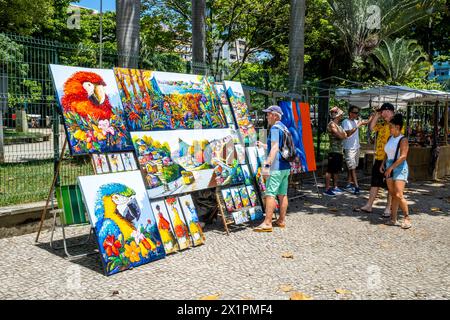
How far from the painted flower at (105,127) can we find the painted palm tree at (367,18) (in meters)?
20.7

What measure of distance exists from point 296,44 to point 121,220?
25.6 ft

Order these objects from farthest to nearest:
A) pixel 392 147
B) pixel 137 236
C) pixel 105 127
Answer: pixel 392 147 < pixel 105 127 < pixel 137 236

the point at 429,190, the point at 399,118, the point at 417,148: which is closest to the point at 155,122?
the point at 399,118

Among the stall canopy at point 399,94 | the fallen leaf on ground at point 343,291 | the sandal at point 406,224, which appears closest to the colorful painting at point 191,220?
the fallen leaf on ground at point 343,291

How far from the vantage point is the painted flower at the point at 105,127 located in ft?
17.1

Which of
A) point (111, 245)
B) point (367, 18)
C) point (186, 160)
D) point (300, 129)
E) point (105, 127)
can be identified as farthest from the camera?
point (367, 18)

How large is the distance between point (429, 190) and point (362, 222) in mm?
4094

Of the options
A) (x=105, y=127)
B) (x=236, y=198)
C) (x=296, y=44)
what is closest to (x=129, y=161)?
(x=105, y=127)

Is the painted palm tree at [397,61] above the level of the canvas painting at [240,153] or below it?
above

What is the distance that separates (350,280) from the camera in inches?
181

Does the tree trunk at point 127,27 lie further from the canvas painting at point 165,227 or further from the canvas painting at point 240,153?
the canvas painting at point 165,227

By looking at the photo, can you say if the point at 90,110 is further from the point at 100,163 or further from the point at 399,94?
the point at 399,94

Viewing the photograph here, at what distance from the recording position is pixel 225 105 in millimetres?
7039

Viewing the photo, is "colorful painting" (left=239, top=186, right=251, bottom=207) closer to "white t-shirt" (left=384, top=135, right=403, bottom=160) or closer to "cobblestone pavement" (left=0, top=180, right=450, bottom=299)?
"cobblestone pavement" (left=0, top=180, right=450, bottom=299)
